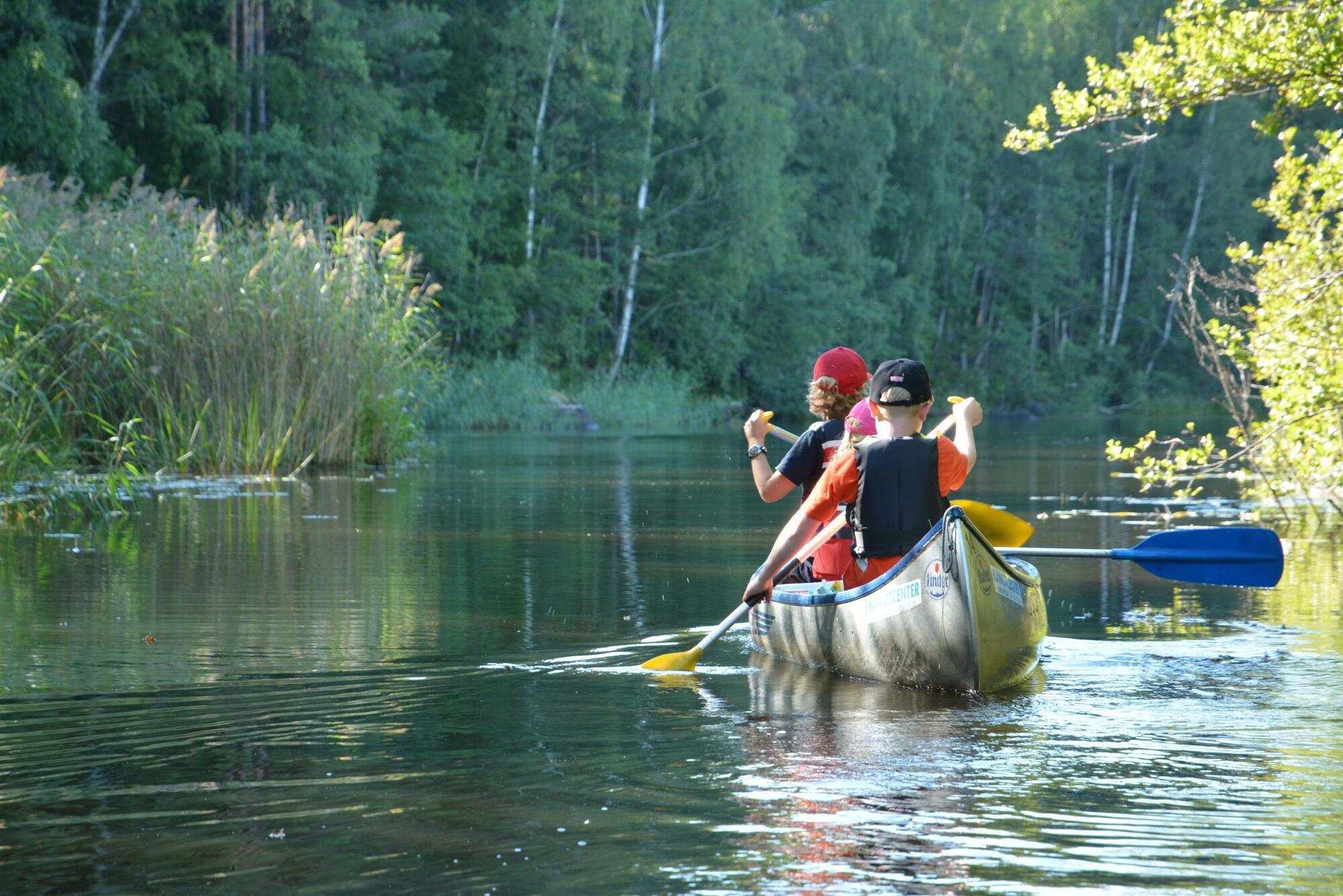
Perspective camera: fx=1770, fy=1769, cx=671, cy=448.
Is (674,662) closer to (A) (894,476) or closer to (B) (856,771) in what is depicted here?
(A) (894,476)

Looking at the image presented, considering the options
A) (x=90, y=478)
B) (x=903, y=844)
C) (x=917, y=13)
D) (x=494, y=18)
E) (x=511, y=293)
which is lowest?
(x=903, y=844)

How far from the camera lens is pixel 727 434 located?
105 ft

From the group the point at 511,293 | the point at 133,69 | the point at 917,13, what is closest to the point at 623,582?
the point at 133,69

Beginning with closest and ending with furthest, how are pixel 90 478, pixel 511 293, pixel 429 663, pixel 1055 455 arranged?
pixel 429 663 → pixel 90 478 → pixel 1055 455 → pixel 511 293

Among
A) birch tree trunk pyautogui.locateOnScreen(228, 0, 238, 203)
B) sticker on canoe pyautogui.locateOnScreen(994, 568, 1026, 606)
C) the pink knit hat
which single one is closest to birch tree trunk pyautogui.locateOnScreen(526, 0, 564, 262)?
birch tree trunk pyautogui.locateOnScreen(228, 0, 238, 203)

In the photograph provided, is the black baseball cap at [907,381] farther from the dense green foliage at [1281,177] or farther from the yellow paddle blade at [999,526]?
the dense green foliage at [1281,177]

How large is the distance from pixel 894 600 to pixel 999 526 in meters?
1.17

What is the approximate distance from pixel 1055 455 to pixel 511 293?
51.5 feet

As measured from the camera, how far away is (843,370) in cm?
718

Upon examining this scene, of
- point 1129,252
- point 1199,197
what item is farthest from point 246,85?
point 1199,197

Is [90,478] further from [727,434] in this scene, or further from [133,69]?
[727,434]

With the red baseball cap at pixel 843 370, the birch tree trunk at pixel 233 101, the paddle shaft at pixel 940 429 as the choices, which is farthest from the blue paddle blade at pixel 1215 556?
the birch tree trunk at pixel 233 101

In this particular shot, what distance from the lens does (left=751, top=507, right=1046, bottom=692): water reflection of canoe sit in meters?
5.93

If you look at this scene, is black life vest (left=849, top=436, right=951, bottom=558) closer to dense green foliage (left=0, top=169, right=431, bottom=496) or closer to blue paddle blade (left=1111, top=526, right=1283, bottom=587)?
blue paddle blade (left=1111, top=526, right=1283, bottom=587)
